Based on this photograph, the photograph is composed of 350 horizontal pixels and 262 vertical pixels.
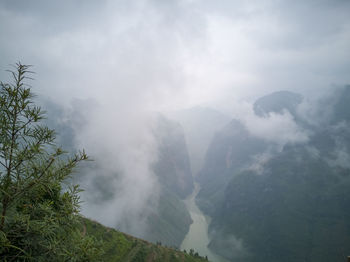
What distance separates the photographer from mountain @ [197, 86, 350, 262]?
359 ft

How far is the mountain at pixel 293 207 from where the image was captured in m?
109

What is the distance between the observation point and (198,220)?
170m

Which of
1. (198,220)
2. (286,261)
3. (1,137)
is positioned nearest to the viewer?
(1,137)

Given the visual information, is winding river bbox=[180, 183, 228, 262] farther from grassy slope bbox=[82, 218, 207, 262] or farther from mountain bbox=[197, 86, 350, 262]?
grassy slope bbox=[82, 218, 207, 262]

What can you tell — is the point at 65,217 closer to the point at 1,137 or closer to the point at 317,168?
the point at 1,137

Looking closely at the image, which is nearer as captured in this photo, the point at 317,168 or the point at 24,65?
the point at 24,65

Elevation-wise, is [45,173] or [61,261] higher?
[45,173]

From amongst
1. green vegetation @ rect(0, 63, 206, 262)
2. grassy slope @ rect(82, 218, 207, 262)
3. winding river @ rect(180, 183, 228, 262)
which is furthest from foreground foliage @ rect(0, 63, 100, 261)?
winding river @ rect(180, 183, 228, 262)

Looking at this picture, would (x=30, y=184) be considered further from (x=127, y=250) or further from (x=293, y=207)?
(x=293, y=207)

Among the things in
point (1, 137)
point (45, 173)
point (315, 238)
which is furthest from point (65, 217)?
point (315, 238)

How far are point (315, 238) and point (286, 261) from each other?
2194 cm

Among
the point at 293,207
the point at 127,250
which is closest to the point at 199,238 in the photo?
the point at 293,207

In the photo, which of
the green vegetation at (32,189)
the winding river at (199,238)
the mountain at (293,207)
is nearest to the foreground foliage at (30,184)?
the green vegetation at (32,189)

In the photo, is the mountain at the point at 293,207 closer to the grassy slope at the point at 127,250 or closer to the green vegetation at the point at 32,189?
the grassy slope at the point at 127,250
